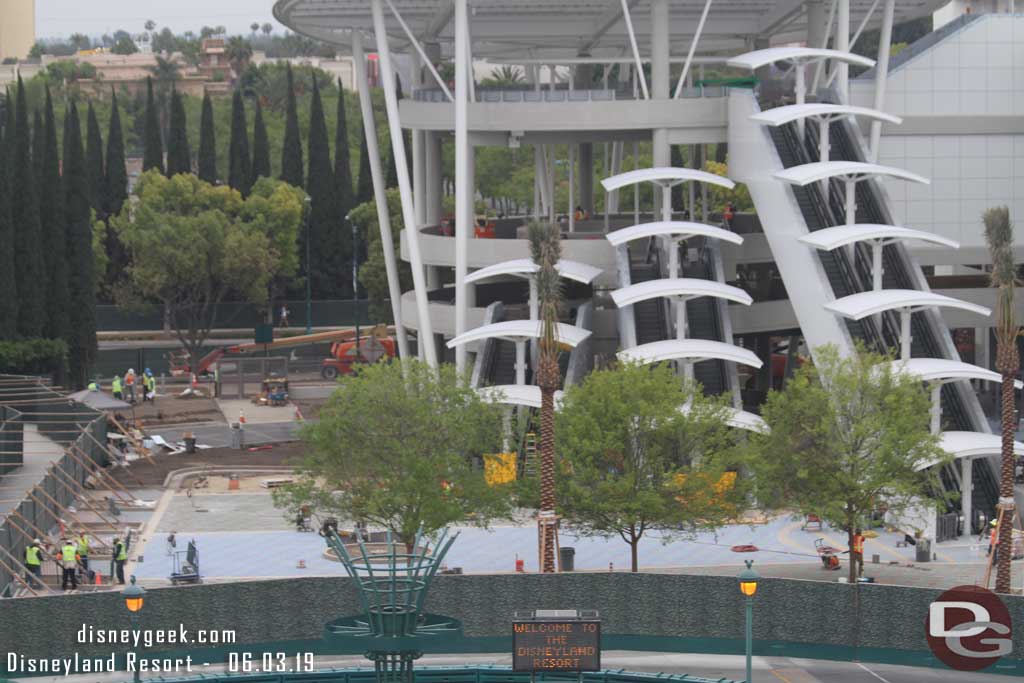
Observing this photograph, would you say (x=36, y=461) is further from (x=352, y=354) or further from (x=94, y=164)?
(x=94, y=164)

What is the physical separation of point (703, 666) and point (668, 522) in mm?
8245

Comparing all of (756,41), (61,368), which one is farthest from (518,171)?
(61,368)

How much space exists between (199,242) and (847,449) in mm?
69847

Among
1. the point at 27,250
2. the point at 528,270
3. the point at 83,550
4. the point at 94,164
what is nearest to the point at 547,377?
the point at 83,550

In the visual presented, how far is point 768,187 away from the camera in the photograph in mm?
77875

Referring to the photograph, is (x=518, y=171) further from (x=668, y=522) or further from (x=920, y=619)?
(x=920, y=619)

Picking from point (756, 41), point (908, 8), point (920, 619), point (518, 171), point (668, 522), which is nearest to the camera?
point (920, 619)

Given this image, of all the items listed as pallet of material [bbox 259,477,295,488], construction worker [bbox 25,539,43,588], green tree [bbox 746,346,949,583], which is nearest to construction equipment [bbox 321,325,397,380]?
pallet of material [bbox 259,477,295,488]

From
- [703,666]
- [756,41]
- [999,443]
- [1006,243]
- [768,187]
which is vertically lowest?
[703,666]

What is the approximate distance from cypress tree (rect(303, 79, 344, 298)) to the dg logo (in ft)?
298

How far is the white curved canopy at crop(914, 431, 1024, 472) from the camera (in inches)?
2502

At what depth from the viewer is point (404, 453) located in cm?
5834

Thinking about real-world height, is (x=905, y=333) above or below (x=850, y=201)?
below

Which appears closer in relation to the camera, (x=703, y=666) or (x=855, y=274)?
(x=703, y=666)
